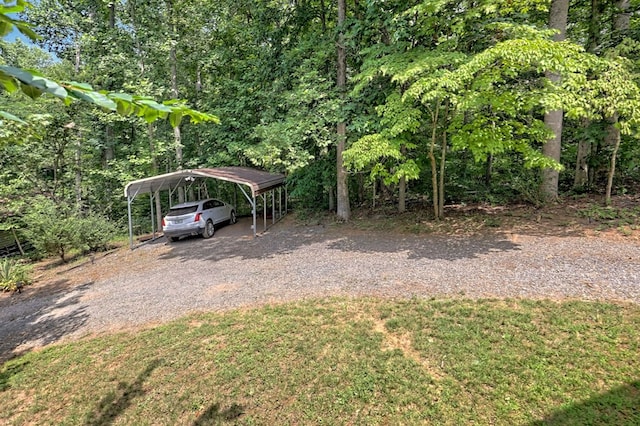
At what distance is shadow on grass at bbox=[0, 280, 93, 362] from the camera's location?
18.8 feet

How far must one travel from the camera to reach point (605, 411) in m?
3.06

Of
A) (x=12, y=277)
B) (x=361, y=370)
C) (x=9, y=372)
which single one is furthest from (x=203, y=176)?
(x=361, y=370)

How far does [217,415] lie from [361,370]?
172cm

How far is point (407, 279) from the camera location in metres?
6.25

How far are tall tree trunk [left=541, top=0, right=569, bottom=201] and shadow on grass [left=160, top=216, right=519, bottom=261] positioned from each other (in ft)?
10.00

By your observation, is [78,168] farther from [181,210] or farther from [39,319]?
[39,319]

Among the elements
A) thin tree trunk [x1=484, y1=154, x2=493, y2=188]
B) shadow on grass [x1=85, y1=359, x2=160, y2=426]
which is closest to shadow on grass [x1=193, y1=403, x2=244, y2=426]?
shadow on grass [x1=85, y1=359, x2=160, y2=426]

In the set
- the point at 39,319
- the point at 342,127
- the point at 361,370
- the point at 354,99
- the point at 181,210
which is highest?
the point at 354,99

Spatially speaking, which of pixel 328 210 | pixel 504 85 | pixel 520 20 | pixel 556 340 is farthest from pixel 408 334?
pixel 328 210

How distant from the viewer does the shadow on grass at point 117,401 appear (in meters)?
3.73

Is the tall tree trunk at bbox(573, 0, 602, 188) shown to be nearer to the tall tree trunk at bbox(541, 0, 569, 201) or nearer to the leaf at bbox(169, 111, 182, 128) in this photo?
the tall tree trunk at bbox(541, 0, 569, 201)

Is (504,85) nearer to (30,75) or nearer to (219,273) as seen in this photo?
(219,273)

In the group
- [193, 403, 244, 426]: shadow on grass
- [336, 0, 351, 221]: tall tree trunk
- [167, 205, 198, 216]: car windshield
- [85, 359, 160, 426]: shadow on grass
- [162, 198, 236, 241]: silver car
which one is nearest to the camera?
[193, 403, 244, 426]: shadow on grass

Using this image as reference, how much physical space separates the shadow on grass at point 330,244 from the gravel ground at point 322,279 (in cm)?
4
